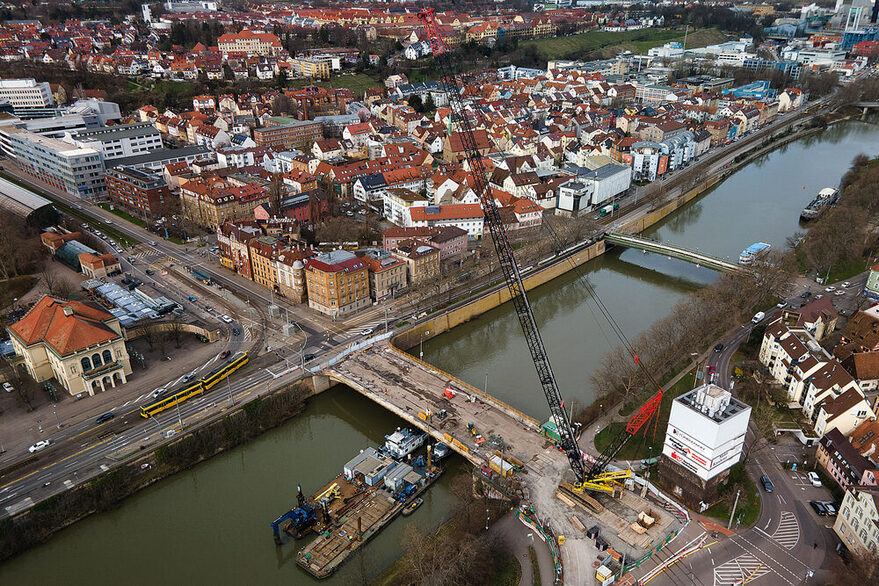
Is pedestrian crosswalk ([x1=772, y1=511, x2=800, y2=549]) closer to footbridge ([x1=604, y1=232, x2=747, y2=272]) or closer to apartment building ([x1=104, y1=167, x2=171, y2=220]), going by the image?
footbridge ([x1=604, y1=232, x2=747, y2=272])

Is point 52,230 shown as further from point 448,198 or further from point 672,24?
point 672,24

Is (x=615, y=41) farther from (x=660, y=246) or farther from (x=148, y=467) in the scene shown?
(x=148, y=467)

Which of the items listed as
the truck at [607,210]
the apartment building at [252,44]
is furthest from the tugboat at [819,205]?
the apartment building at [252,44]

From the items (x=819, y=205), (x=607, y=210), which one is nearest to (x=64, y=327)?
(x=607, y=210)

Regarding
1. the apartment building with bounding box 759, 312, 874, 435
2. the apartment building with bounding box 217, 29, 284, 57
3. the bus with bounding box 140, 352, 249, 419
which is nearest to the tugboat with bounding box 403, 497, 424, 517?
the bus with bounding box 140, 352, 249, 419

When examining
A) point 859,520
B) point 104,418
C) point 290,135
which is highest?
point 290,135

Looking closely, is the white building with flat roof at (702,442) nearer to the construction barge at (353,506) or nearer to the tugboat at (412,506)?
the construction barge at (353,506)

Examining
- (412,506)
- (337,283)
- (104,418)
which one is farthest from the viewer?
(337,283)
